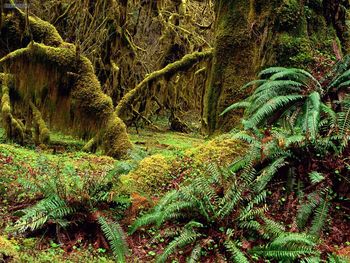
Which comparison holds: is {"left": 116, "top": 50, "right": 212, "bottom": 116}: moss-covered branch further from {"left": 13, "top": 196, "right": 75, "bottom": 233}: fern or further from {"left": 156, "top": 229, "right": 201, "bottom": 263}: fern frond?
{"left": 156, "top": 229, "right": 201, "bottom": 263}: fern frond

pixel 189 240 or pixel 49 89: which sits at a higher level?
pixel 49 89

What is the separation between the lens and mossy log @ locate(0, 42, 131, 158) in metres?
9.56

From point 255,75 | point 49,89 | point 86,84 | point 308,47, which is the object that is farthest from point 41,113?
point 308,47

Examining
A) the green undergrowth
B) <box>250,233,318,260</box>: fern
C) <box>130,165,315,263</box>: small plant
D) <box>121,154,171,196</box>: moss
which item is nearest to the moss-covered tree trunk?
<box>121,154,171,196</box>: moss

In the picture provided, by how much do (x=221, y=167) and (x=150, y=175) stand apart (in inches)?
43.5

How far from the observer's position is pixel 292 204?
4.97m

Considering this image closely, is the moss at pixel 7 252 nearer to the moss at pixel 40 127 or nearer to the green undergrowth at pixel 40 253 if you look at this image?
the green undergrowth at pixel 40 253

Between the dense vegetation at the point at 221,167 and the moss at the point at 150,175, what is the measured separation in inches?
0.8

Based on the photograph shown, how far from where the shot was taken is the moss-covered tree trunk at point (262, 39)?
7.04 m

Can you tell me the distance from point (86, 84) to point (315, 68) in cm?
490

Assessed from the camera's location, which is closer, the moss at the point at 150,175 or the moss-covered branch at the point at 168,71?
the moss at the point at 150,175

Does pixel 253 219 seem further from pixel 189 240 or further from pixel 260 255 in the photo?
pixel 189 240

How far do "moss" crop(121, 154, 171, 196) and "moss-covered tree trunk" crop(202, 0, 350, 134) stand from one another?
1611 millimetres

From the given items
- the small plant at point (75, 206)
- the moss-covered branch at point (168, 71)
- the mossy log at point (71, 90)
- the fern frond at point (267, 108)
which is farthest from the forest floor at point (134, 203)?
the moss-covered branch at point (168, 71)
